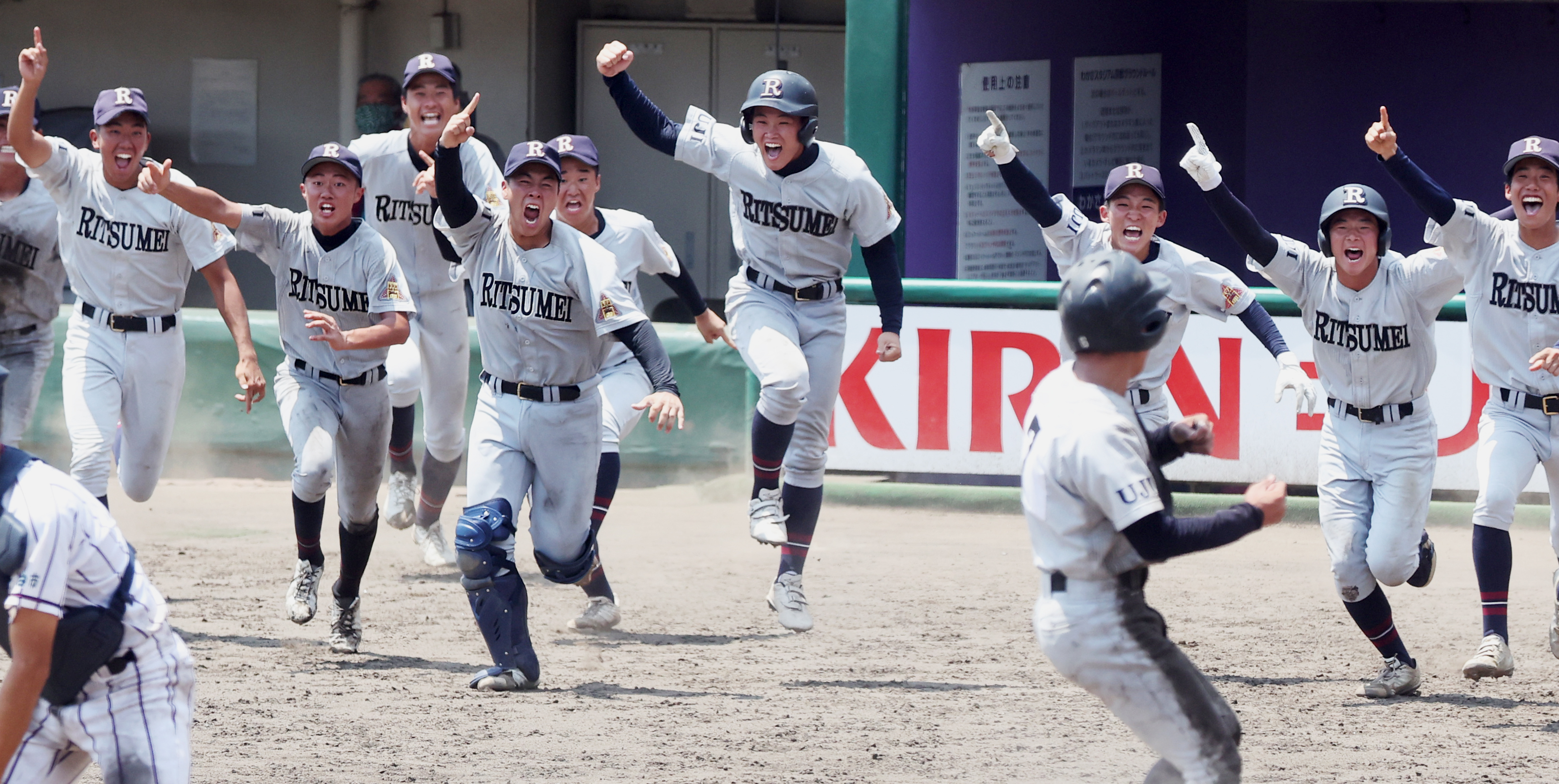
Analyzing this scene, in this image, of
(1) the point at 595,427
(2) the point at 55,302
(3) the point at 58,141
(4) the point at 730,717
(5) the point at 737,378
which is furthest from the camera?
(5) the point at 737,378

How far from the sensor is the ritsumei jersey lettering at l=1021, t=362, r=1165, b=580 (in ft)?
11.0

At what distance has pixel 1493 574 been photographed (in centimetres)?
578

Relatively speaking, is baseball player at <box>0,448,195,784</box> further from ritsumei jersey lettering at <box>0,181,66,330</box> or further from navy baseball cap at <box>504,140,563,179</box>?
ritsumei jersey lettering at <box>0,181,66,330</box>

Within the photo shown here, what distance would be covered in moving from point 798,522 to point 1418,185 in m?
2.46

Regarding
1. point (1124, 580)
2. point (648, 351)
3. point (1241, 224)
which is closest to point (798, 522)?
point (648, 351)

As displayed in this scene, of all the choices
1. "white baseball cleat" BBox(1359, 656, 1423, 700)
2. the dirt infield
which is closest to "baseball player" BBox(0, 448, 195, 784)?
the dirt infield

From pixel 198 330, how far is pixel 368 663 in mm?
4570

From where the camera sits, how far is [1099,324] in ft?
11.4

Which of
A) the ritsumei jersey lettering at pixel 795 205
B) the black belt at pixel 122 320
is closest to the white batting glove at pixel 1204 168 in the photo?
the ritsumei jersey lettering at pixel 795 205

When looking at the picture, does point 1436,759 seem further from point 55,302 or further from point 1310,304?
point 55,302

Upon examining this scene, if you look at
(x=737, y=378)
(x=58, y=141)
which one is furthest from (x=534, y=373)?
(x=737, y=378)

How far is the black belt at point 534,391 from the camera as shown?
5648mm

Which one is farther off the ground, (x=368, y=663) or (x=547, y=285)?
(x=547, y=285)

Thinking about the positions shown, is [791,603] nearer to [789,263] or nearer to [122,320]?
[789,263]
